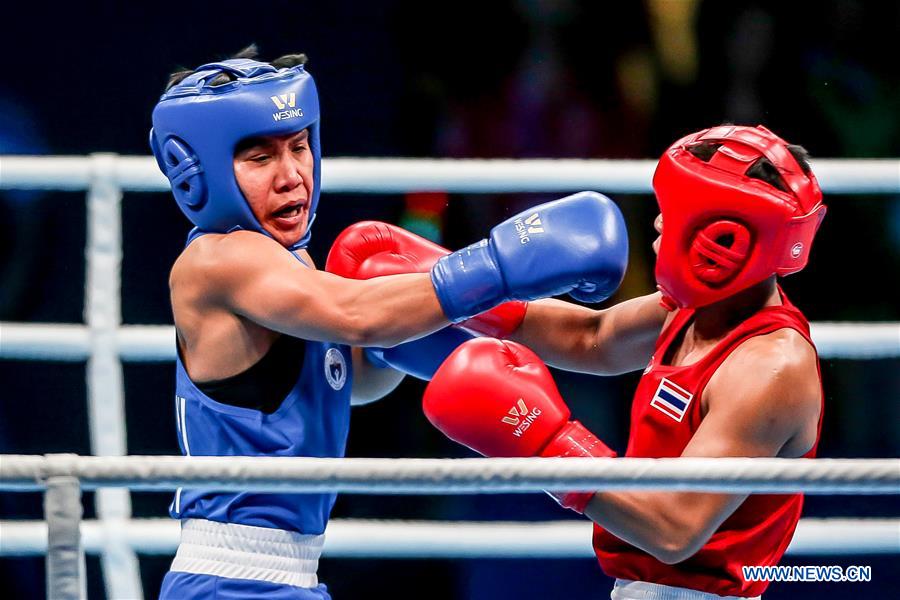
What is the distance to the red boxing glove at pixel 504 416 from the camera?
198 cm

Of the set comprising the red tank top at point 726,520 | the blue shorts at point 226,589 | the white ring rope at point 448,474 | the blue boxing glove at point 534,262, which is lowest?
the blue shorts at point 226,589

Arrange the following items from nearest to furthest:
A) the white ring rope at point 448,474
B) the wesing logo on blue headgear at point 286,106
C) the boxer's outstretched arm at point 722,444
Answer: the white ring rope at point 448,474 < the boxer's outstretched arm at point 722,444 < the wesing logo on blue headgear at point 286,106

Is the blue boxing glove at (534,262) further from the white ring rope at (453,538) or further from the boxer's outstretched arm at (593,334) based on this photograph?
the white ring rope at (453,538)

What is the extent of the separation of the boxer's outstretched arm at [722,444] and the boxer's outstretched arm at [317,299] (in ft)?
1.37

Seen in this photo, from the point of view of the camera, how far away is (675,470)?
1.54 m

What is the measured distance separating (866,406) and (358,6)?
2147mm

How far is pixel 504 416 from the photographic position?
198 cm

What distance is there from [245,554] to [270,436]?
0.20 meters

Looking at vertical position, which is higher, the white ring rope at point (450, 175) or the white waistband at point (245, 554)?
the white ring rope at point (450, 175)

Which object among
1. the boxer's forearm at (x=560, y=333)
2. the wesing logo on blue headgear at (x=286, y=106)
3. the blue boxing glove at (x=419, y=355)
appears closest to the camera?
the wesing logo on blue headgear at (x=286, y=106)

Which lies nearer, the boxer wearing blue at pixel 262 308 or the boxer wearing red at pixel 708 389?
the boxer wearing red at pixel 708 389

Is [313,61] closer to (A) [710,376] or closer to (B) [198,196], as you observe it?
(B) [198,196]

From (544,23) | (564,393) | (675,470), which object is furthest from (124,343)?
(544,23)
